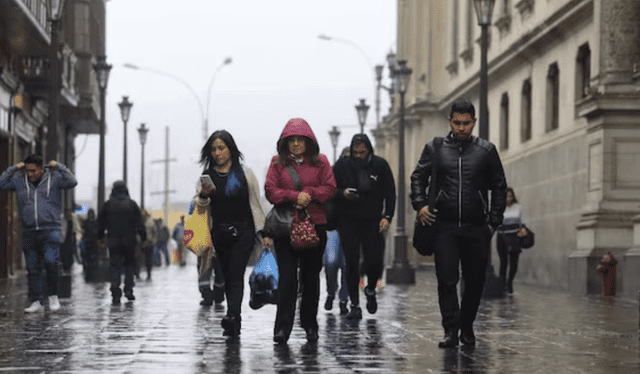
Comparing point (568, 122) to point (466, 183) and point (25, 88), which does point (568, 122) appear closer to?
point (25, 88)

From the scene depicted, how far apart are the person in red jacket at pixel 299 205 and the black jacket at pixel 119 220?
7.41 metres

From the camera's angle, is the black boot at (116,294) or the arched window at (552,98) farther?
the arched window at (552,98)

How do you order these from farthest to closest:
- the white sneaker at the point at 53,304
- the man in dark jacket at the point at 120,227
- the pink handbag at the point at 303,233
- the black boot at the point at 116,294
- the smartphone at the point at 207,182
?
the man in dark jacket at the point at 120,227 < the black boot at the point at 116,294 < the white sneaker at the point at 53,304 < the smartphone at the point at 207,182 < the pink handbag at the point at 303,233

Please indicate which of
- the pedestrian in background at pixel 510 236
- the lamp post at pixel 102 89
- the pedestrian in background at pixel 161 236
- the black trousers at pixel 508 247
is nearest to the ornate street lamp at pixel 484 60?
the pedestrian in background at pixel 510 236

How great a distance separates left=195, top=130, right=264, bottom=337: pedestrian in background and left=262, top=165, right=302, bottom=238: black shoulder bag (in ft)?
1.34

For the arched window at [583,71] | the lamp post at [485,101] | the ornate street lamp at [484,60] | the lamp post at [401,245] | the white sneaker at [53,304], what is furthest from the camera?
the lamp post at [401,245]

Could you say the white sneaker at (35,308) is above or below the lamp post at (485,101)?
below

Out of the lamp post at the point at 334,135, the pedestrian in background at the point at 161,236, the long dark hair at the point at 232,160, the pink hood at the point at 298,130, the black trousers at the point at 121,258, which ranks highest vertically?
the lamp post at the point at 334,135

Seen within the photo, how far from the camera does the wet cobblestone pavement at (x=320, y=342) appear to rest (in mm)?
8719

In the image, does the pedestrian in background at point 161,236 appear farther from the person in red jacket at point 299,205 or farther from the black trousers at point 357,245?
the person in red jacket at point 299,205

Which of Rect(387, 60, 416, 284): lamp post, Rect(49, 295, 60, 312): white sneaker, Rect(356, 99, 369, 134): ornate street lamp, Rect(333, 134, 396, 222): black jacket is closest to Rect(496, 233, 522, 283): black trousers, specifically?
Rect(387, 60, 416, 284): lamp post

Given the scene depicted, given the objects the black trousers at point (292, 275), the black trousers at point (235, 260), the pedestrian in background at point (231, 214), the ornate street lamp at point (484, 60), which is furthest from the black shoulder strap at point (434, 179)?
the ornate street lamp at point (484, 60)

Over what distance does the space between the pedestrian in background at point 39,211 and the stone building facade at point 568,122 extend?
8683 mm

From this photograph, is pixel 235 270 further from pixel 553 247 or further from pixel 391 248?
pixel 391 248
